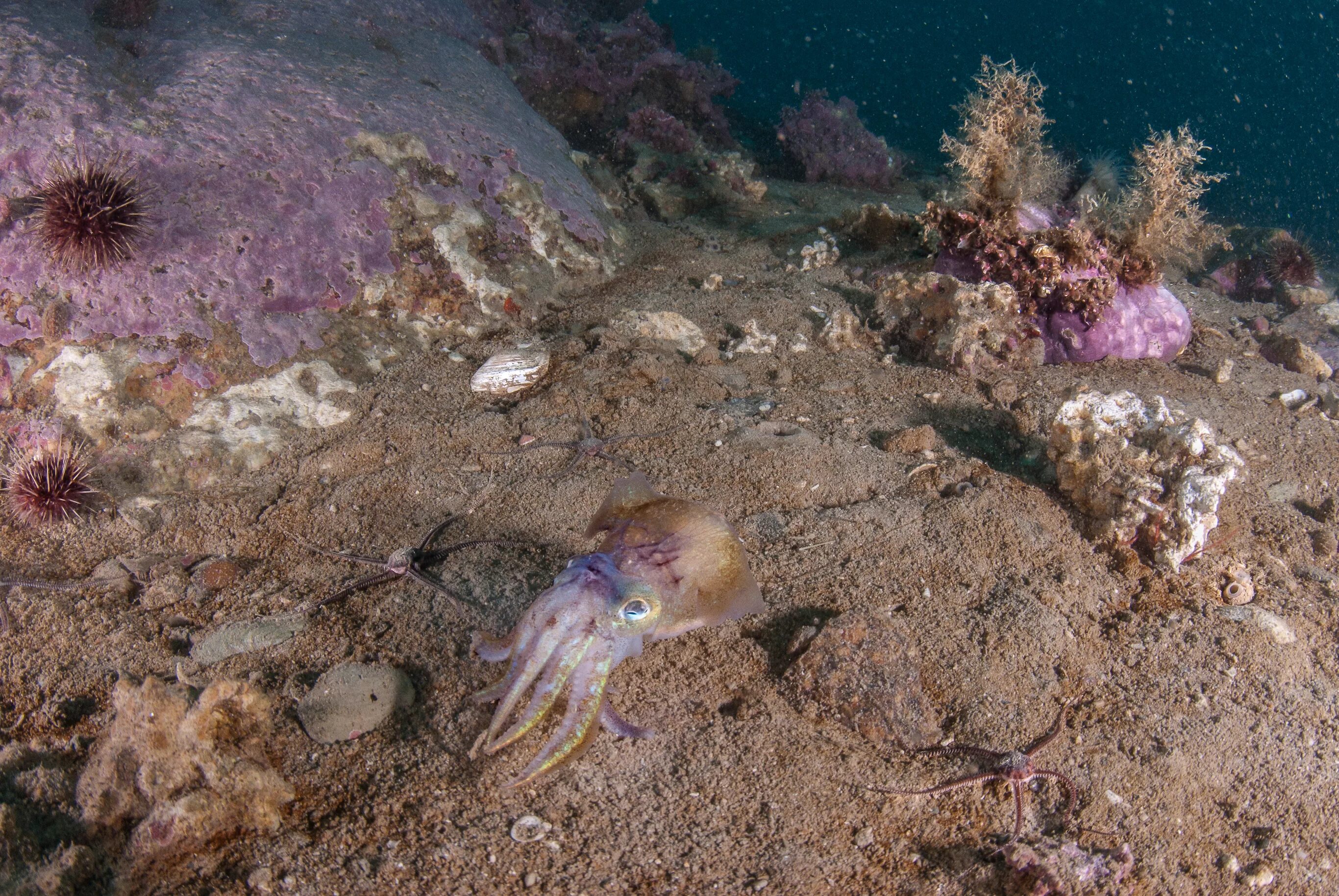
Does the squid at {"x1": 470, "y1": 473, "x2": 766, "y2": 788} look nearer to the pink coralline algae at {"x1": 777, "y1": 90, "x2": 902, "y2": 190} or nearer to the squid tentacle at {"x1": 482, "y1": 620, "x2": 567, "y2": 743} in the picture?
the squid tentacle at {"x1": 482, "y1": 620, "x2": 567, "y2": 743}

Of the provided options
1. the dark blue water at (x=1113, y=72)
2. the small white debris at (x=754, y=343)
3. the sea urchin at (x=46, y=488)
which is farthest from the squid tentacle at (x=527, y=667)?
the dark blue water at (x=1113, y=72)

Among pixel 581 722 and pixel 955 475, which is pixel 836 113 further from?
pixel 581 722

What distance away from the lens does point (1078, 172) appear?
26.9 ft

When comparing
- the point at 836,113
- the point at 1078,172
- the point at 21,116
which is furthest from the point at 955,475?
the point at 836,113

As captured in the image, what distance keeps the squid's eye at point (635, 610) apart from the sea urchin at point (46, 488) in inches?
147

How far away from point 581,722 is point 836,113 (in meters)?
13.6

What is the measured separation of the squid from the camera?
2248mm

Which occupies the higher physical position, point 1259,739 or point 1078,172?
point 1078,172

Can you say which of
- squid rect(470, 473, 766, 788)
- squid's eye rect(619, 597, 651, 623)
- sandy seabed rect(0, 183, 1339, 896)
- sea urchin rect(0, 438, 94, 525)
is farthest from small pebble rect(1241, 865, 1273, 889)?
sea urchin rect(0, 438, 94, 525)

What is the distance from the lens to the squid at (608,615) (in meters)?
2.25

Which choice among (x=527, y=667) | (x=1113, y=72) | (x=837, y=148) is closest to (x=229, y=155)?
(x=527, y=667)

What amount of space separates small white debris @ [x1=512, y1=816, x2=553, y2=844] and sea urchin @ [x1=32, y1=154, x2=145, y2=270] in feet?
16.2

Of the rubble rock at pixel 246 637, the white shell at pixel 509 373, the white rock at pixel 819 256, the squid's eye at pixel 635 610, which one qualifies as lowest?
the rubble rock at pixel 246 637

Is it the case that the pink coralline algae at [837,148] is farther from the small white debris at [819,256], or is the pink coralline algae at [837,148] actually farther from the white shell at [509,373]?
the white shell at [509,373]
